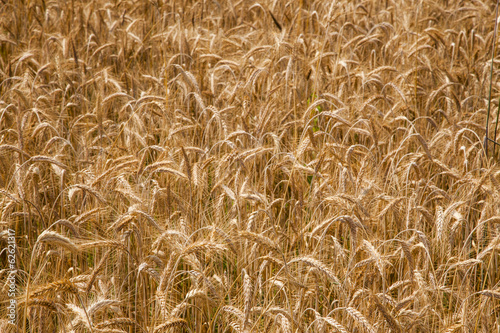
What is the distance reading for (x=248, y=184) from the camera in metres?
2.50

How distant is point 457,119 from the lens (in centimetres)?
346

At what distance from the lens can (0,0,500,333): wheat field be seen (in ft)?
6.22

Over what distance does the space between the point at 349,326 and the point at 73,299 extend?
46.5 inches

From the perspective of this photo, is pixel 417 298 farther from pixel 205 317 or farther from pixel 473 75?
pixel 473 75

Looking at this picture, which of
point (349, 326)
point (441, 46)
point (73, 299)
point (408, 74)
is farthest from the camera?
point (441, 46)

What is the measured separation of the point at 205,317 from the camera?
2.23 m

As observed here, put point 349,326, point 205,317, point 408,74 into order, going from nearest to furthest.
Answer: point 349,326, point 205,317, point 408,74

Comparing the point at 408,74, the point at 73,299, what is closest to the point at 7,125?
the point at 73,299

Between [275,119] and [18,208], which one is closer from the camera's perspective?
[18,208]

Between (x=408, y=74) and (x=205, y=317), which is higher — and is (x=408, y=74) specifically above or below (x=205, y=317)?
above

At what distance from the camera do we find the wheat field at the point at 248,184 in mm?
1895

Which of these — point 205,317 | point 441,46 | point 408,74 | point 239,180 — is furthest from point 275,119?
point 441,46

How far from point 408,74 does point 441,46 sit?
1054mm

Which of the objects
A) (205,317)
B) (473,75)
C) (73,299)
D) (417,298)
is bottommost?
(205,317)
